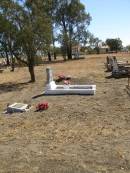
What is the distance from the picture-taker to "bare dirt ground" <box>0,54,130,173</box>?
919 centimetres

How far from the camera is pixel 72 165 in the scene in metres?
9.12

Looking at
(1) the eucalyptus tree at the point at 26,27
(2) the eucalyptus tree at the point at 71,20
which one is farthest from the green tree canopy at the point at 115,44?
(1) the eucalyptus tree at the point at 26,27

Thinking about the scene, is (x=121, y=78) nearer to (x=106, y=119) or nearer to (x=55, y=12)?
Result: (x=106, y=119)

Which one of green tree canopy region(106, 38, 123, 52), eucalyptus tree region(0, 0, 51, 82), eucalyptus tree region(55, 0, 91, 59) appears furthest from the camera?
green tree canopy region(106, 38, 123, 52)

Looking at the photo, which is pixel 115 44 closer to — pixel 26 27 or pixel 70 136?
pixel 26 27

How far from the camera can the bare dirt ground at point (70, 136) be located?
9.19 meters

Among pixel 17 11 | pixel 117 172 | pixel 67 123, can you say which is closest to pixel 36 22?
pixel 17 11

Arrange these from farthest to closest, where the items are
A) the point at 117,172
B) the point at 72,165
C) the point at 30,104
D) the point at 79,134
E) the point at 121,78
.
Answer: the point at 121,78, the point at 30,104, the point at 79,134, the point at 72,165, the point at 117,172

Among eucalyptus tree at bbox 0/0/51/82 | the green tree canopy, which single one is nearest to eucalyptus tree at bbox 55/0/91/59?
eucalyptus tree at bbox 0/0/51/82

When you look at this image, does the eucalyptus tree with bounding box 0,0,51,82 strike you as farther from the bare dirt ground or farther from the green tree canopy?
the green tree canopy

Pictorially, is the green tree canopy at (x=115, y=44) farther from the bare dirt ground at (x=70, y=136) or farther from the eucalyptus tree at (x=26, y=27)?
the bare dirt ground at (x=70, y=136)

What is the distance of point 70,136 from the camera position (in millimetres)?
11570

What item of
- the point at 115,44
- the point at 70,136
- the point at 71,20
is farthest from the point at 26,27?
the point at 115,44

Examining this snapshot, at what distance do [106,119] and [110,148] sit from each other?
3.20 m
